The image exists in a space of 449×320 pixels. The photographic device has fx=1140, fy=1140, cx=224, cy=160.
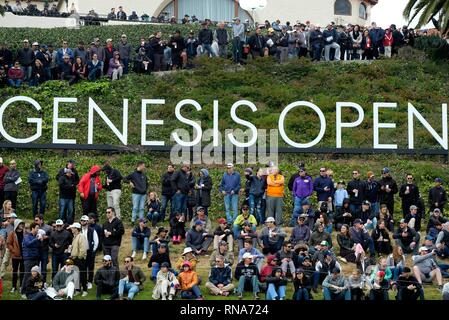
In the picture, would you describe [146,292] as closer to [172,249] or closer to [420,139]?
[172,249]

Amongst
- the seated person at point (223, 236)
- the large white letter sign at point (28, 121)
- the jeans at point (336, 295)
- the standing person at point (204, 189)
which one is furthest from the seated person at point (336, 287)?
the large white letter sign at point (28, 121)

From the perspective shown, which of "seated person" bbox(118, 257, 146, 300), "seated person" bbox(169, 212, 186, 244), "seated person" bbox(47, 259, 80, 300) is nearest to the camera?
"seated person" bbox(47, 259, 80, 300)

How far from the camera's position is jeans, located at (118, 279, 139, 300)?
78.4 feet

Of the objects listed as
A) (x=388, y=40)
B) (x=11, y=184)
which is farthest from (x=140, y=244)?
(x=388, y=40)

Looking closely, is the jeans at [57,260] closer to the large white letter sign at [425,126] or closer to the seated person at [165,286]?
the seated person at [165,286]

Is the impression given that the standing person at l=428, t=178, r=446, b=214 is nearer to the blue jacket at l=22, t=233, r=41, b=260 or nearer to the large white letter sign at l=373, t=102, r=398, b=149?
the large white letter sign at l=373, t=102, r=398, b=149

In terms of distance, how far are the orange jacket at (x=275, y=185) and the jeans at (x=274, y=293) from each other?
215 inches

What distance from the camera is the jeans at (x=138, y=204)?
29328 mm

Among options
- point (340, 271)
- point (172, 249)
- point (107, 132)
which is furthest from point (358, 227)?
point (107, 132)

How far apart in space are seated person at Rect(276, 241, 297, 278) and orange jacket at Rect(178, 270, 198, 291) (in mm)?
2008

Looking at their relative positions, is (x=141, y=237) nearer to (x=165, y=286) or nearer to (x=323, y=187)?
(x=165, y=286)

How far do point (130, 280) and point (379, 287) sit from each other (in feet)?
17.2

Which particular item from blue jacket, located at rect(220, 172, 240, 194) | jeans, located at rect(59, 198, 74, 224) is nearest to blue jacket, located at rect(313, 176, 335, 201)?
blue jacket, located at rect(220, 172, 240, 194)

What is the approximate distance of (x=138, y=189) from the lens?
1145 inches
